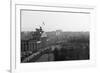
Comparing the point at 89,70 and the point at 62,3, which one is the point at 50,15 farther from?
the point at 89,70

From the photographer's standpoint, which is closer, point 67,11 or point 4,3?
point 4,3

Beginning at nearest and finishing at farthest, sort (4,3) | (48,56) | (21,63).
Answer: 1. (4,3)
2. (21,63)
3. (48,56)

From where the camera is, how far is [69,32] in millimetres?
1893

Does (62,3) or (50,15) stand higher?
(62,3)

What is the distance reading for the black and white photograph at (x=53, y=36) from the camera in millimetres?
1749

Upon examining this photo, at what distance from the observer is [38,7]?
173cm

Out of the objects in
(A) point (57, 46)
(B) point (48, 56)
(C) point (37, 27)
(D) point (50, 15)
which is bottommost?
(B) point (48, 56)

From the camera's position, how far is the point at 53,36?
1838 mm

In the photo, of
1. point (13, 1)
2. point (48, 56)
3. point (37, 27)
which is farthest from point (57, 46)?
point (13, 1)

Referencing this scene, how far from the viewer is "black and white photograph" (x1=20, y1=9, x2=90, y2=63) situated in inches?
68.9

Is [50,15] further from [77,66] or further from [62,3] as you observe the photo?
[77,66]

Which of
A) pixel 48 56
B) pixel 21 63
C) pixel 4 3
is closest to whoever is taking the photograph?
pixel 4 3

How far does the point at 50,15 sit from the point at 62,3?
0.22 metres

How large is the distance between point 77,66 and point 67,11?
0.73 meters
